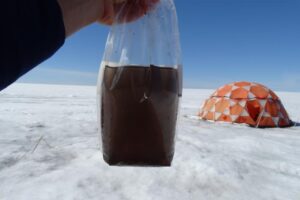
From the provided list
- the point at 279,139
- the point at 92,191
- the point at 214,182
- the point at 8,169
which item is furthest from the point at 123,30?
the point at 279,139

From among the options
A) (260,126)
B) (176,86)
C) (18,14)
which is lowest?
(260,126)

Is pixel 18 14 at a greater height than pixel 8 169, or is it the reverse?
pixel 18 14

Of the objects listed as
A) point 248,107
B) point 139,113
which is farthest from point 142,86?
point 248,107

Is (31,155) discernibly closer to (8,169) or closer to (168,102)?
(8,169)

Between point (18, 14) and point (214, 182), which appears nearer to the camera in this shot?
point (18, 14)

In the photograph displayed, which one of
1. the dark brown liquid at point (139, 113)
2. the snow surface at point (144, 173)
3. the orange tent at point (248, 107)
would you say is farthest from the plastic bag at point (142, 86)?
the orange tent at point (248, 107)

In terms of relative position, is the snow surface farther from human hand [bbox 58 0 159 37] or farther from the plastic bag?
human hand [bbox 58 0 159 37]

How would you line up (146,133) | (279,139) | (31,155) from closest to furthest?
(146,133) < (31,155) < (279,139)

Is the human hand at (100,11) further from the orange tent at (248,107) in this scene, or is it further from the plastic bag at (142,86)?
the orange tent at (248,107)

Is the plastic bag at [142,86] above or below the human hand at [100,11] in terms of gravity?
below
